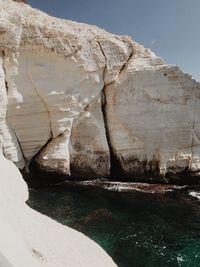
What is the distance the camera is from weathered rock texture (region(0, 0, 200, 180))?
705 inches

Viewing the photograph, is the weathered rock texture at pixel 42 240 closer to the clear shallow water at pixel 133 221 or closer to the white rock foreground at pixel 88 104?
the clear shallow water at pixel 133 221

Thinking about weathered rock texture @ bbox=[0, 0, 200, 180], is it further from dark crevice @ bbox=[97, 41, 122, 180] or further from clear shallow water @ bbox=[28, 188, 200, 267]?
clear shallow water @ bbox=[28, 188, 200, 267]

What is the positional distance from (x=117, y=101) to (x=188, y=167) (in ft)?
18.3

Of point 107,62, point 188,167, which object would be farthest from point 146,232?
point 107,62

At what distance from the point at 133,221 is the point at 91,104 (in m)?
7.76

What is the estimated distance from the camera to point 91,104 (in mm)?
19078

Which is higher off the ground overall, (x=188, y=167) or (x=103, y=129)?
(x=103, y=129)

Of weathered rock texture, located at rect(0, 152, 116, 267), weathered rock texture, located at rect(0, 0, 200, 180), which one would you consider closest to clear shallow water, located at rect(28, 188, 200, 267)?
weathered rock texture, located at rect(0, 0, 200, 180)

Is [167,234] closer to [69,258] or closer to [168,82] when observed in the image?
[69,258]

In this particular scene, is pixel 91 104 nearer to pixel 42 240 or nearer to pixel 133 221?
pixel 133 221

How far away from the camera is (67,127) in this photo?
1839cm

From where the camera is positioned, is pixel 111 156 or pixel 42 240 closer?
pixel 42 240

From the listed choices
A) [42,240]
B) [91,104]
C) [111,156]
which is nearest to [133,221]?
[111,156]

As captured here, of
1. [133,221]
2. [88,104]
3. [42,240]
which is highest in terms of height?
[88,104]
